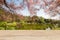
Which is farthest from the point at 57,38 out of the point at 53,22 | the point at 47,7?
the point at 47,7

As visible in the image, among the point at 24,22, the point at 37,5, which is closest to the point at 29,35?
the point at 24,22

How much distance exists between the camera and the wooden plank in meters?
1.10

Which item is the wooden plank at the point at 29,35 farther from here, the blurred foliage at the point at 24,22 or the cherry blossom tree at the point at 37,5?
the cherry blossom tree at the point at 37,5

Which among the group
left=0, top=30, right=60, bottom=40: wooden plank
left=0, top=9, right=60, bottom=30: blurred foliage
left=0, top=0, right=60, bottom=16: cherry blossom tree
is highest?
left=0, top=0, right=60, bottom=16: cherry blossom tree

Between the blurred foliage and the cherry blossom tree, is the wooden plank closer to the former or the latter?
the blurred foliage

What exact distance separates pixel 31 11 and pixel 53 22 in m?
0.19

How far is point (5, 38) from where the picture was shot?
43.0 inches

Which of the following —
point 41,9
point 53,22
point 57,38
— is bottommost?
point 57,38

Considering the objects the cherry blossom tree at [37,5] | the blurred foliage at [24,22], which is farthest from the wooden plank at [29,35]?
the cherry blossom tree at [37,5]

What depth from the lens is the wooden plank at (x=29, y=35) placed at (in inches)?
43.5

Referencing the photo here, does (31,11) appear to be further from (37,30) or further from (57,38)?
(57,38)

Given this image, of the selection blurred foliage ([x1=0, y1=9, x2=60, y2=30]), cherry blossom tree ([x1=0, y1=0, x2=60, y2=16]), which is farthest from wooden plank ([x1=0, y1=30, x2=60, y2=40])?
cherry blossom tree ([x1=0, y1=0, x2=60, y2=16])

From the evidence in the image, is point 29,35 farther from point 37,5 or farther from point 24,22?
point 37,5

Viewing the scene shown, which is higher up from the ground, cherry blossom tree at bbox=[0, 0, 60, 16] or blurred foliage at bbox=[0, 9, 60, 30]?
cherry blossom tree at bbox=[0, 0, 60, 16]
